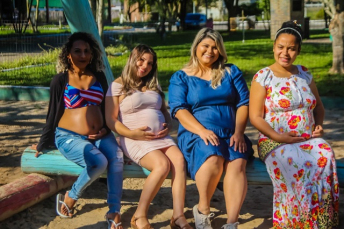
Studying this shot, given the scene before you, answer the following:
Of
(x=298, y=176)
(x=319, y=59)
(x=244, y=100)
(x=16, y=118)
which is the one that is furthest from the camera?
(x=319, y=59)

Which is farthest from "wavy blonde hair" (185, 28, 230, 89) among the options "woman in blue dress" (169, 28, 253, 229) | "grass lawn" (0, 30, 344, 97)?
"grass lawn" (0, 30, 344, 97)

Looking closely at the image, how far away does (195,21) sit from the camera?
122ft

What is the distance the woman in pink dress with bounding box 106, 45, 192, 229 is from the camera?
406cm

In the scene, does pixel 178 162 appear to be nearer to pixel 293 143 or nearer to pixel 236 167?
pixel 236 167

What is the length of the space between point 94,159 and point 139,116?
50 cm

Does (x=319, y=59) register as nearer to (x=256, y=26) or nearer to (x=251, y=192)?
(x=251, y=192)

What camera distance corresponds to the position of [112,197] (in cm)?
416

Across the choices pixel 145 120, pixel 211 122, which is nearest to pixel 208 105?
pixel 211 122

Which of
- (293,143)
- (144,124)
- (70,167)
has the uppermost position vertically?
(144,124)

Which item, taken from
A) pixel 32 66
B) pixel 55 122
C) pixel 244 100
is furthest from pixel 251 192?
pixel 32 66

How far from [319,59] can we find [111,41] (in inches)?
377

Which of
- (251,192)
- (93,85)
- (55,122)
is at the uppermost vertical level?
(93,85)

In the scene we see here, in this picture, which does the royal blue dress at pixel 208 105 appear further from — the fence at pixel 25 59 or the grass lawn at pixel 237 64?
the fence at pixel 25 59

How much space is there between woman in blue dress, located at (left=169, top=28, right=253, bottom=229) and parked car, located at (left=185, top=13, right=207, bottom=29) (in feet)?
108
